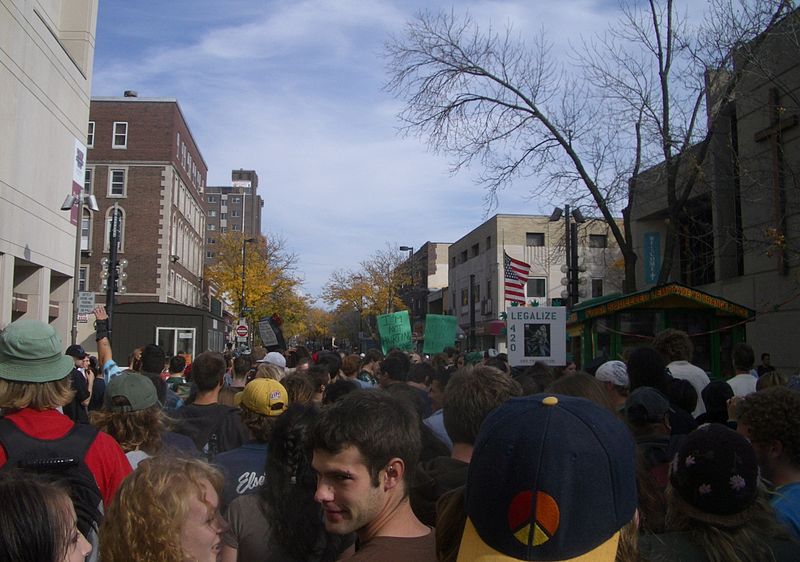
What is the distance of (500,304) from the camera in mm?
52156

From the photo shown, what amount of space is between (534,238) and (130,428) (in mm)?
51789

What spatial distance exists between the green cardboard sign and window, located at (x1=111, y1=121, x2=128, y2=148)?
122ft

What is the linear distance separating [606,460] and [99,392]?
8.10 metres

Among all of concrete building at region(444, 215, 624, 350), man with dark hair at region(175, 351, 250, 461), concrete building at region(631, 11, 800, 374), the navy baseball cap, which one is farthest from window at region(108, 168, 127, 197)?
the navy baseball cap

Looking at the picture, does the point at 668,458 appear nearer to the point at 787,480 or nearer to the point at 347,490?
the point at 787,480

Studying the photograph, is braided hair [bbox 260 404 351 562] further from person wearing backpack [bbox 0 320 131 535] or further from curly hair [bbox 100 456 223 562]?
person wearing backpack [bbox 0 320 131 535]

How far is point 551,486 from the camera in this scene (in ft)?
5.02

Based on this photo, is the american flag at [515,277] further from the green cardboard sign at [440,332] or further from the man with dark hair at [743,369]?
the man with dark hair at [743,369]

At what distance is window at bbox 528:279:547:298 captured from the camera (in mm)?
52594

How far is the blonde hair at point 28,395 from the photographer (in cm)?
338

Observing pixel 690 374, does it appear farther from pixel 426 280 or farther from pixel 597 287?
pixel 426 280

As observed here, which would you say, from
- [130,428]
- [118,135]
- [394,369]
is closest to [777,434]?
[130,428]

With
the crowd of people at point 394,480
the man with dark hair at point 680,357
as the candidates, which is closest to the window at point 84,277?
the man with dark hair at point 680,357

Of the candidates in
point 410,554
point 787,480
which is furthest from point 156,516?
point 787,480
